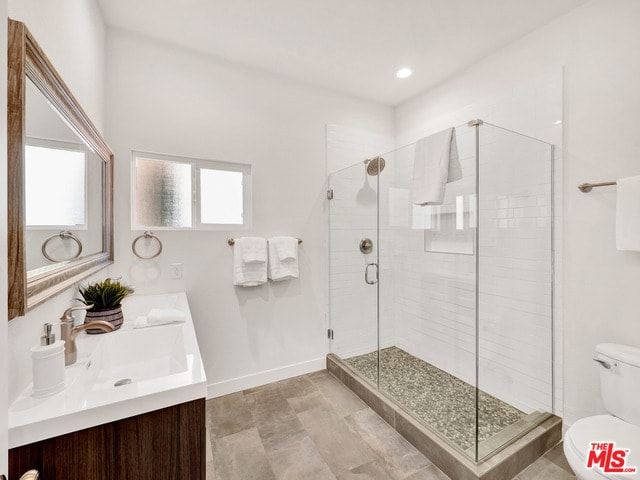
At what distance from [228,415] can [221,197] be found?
1.63m

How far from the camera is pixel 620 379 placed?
1.51m

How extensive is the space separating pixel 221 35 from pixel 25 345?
2123mm

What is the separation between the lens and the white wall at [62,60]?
0.87 meters

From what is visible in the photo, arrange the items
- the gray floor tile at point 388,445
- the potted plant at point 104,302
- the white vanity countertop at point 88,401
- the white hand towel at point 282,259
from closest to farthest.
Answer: the white vanity countertop at point 88,401 → the potted plant at point 104,302 → the gray floor tile at point 388,445 → the white hand towel at point 282,259

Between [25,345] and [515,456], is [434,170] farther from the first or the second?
[25,345]

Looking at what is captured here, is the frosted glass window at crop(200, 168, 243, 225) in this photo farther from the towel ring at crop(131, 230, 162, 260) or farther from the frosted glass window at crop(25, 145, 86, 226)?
the frosted glass window at crop(25, 145, 86, 226)

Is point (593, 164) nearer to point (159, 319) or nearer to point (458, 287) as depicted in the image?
point (458, 287)

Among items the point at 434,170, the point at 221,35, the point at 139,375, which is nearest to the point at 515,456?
the point at 434,170

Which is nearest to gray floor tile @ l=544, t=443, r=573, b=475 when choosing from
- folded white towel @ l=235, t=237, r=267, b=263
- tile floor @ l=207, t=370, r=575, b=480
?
tile floor @ l=207, t=370, r=575, b=480

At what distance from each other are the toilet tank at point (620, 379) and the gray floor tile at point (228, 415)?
81.7 inches

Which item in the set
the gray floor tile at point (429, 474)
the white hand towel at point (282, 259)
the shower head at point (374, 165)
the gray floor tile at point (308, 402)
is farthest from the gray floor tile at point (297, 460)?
the shower head at point (374, 165)

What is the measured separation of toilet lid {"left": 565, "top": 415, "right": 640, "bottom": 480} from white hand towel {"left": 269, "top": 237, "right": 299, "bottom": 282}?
1.89 m

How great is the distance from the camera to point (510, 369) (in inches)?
82.8

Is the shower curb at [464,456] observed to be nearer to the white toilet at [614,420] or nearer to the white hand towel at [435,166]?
the white toilet at [614,420]
